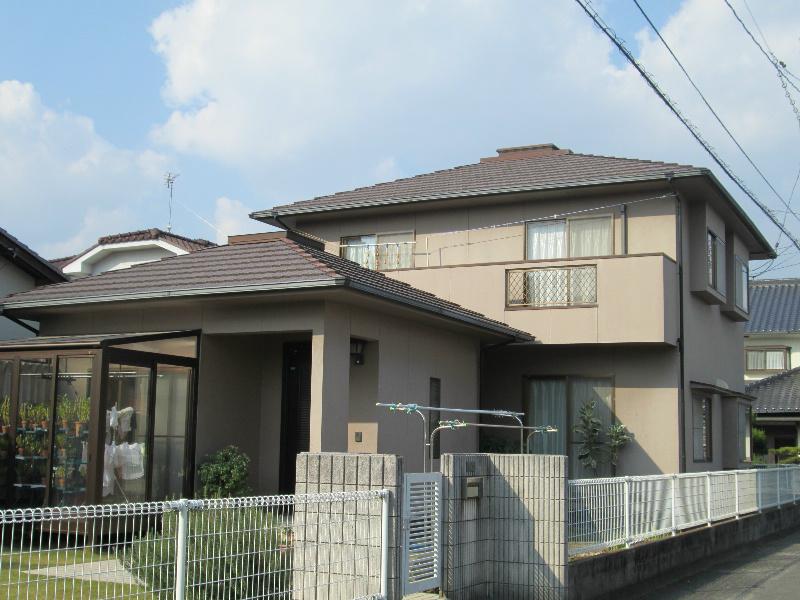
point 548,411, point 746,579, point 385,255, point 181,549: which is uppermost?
Result: point 385,255

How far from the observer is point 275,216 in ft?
68.9

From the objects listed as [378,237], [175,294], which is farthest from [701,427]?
[175,294]

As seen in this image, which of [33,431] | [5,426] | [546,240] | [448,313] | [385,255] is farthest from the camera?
[385,255]

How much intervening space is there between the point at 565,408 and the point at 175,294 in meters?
8.97

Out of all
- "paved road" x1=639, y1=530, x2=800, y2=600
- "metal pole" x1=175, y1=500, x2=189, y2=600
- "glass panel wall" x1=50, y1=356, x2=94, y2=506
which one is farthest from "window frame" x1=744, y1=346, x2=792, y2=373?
"metal pole" x1=175, y1=500, x2=189, y2=600

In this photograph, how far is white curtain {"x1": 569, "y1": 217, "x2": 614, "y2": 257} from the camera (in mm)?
18500

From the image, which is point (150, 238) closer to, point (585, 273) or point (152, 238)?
point (152, 238)

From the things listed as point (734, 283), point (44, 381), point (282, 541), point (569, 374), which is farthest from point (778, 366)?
point (282, 541)

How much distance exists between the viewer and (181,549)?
5398 mm

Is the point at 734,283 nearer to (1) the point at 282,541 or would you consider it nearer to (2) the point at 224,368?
(2) the point at 224,368

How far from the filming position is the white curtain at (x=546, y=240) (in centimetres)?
1878

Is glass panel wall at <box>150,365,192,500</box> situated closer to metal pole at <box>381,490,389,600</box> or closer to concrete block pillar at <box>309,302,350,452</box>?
concrete block pillar at <box>309,302,350,452</box>

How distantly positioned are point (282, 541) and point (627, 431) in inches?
482

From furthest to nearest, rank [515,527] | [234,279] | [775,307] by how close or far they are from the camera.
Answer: [775,307]
[234,279]
[515,527]
